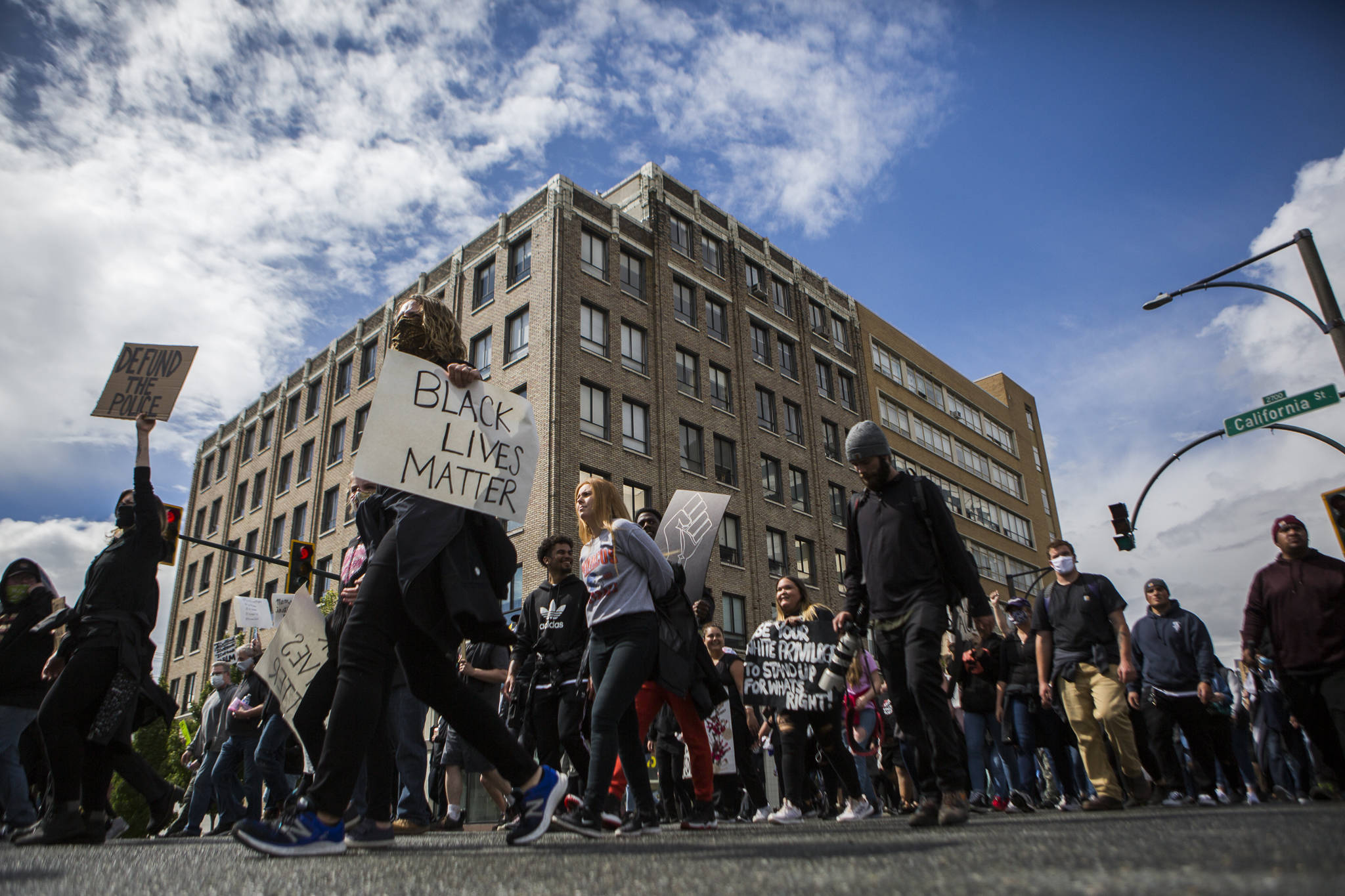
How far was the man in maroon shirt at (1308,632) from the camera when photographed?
17.7ft

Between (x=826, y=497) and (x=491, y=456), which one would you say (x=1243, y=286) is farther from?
(x=826, y=497)

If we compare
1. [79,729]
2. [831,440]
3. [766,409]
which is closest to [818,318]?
[831,440]

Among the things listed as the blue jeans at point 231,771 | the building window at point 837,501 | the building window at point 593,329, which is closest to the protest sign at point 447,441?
the blue jeans at point 231,771

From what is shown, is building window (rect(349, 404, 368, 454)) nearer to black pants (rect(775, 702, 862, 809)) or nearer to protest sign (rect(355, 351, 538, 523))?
black pants (rect(775, 702, 862, 809))

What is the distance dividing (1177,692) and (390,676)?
21.4 feet

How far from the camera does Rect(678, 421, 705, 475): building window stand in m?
31.7

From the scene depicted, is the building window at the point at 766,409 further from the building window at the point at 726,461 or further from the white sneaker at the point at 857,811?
the white sneaker at the point at 857,811

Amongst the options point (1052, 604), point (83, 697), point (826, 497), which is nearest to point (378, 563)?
point (83, 697)

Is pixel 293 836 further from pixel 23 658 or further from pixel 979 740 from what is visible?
pixel 979 740

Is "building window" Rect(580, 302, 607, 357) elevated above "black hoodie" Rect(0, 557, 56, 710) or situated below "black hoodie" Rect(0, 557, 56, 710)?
above

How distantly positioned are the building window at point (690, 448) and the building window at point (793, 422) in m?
5.67

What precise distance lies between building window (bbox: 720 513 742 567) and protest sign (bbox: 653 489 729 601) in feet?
75.0

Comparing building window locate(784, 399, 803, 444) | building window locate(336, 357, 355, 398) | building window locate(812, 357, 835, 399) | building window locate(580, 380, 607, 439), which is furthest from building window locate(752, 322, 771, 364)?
building window locate(336, 357, 355, 398)

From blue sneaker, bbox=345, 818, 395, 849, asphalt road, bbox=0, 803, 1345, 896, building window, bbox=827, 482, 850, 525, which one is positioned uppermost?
building window, bbox=827, 482, 850, 525
